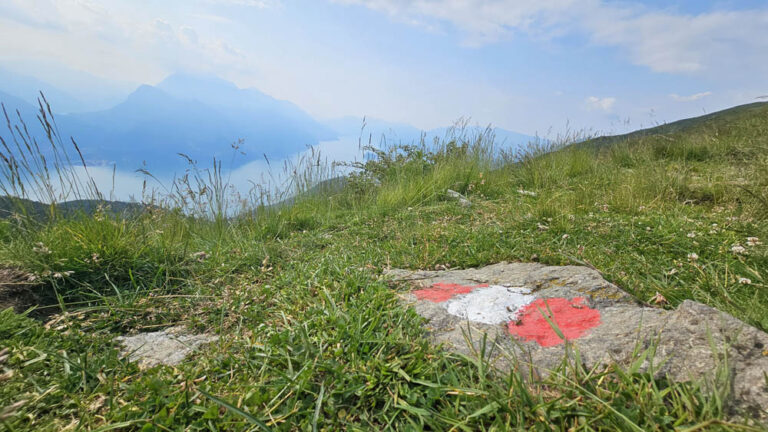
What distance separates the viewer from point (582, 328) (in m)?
1.60

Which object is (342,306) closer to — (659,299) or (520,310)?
(520,310)

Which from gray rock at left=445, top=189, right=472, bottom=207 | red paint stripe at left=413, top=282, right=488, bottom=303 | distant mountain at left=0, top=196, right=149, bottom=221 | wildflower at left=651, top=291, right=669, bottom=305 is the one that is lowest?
wildflower at left=651, top=291, right=669, bottom=305

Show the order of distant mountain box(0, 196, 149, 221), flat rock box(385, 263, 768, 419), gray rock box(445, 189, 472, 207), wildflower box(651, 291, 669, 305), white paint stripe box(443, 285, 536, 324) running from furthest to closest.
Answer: gray rock box(445, 189, 472, 207) → distant mountain box(0, 196, 149, 221) → wildflower box(651, 291, 669, 305) → white paint stripe box(443, 285, 536, 324) → flat rock box(385, 263, 768, 419)

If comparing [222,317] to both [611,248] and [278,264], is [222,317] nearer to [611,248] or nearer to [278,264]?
[278,264]

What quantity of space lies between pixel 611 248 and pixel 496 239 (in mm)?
938

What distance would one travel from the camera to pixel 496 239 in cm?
334

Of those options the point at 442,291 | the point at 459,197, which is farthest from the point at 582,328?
the point at 459,197

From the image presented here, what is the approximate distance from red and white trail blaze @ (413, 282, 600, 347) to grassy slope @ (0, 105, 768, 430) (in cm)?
27

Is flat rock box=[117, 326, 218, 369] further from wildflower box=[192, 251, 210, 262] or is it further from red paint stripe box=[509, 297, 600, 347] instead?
red paint stripe box=[509, 297, 600, 347]

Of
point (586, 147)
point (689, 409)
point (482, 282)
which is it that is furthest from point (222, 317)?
→ point (586, 147)

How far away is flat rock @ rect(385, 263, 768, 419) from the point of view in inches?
46.9

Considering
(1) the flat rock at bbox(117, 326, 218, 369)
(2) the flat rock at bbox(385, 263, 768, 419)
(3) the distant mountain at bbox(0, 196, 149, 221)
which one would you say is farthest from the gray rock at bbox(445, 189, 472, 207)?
(3) the distant mountain at bbox(0, 196, 149, 221)

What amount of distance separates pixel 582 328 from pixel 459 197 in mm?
4248

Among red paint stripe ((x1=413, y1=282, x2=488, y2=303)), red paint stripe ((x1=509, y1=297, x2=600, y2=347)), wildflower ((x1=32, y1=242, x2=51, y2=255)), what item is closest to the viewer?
red paint stripe ((x1=509, y1=297, x2=600, y2=347))
